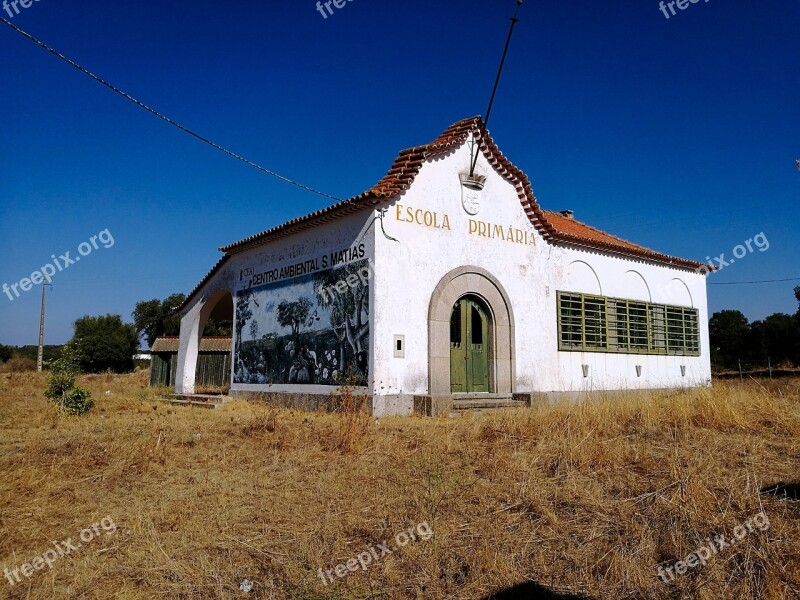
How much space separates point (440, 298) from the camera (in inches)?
510

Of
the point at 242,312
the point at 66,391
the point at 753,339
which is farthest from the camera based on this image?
the point at 753,339

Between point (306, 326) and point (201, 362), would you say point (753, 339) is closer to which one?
point (201, 362)

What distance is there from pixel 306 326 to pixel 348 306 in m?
1.77

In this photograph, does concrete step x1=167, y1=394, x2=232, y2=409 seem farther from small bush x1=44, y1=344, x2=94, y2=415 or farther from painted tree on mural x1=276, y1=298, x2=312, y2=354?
small bush x1=44, y1=344, x2=94, y2=415

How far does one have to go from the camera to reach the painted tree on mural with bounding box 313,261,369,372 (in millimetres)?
12305

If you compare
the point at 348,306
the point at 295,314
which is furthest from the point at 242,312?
the point at 348,306

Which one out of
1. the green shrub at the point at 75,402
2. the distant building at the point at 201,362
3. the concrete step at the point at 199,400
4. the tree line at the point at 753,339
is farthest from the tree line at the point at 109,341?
the tree line at the point at 753,339

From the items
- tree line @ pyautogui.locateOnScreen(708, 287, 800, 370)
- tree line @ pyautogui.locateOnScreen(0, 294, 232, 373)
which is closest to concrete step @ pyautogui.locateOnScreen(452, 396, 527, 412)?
tree line @ pyautogui.locateOnScreen(708, 287, 800, 370)

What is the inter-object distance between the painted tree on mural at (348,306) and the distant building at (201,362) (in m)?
15.1

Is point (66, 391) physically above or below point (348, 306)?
below

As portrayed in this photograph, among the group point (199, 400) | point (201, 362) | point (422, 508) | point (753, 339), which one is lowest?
point (422, 508)

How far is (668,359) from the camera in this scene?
18.4 meters

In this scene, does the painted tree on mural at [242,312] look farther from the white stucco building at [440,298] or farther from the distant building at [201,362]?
the distant building at [201,362]

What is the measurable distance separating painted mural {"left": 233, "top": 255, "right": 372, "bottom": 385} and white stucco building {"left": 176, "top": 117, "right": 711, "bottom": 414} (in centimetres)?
4
